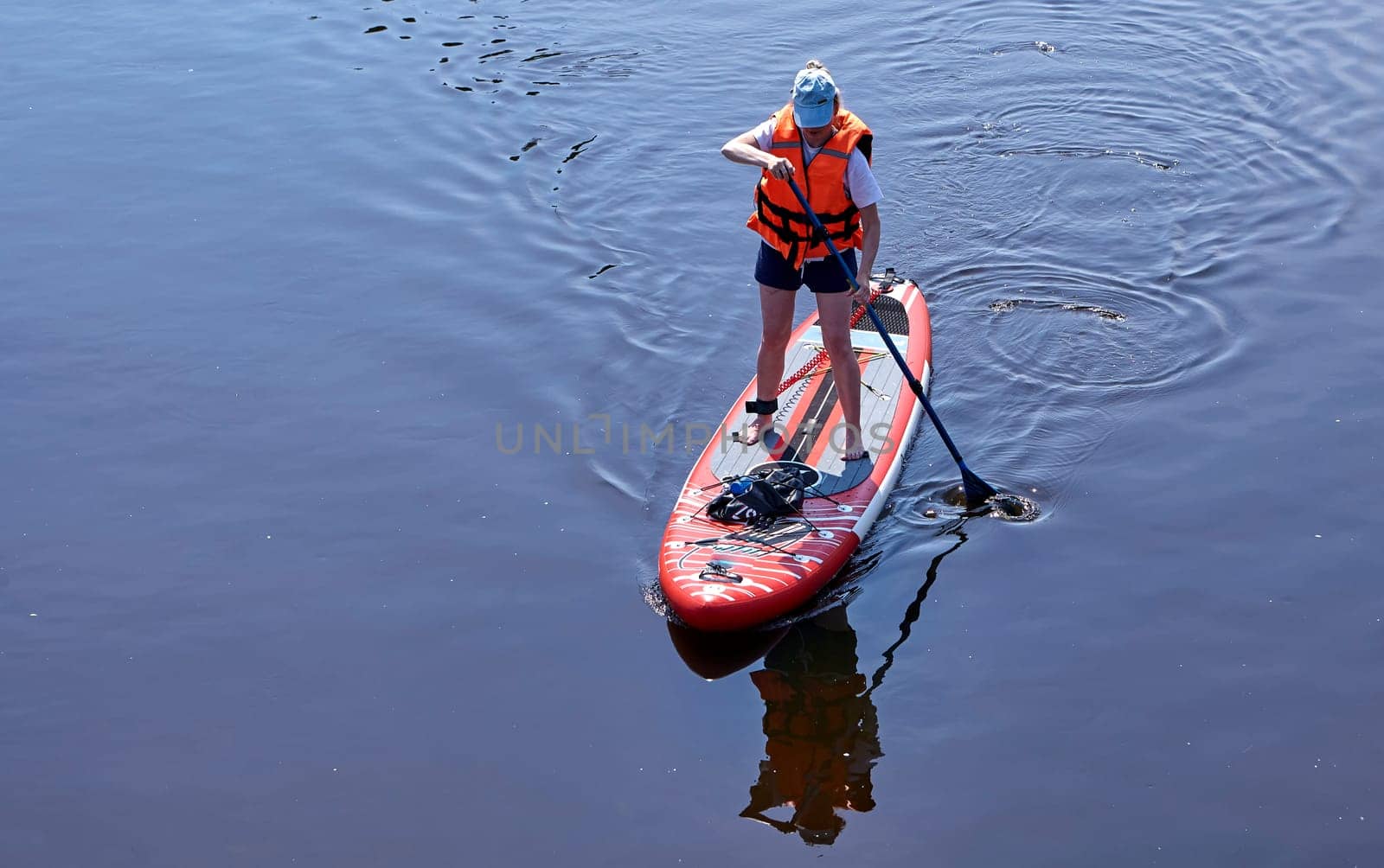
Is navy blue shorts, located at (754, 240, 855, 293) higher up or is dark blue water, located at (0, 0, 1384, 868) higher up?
navy blue shorts, located at (754, 240, 855, 293)

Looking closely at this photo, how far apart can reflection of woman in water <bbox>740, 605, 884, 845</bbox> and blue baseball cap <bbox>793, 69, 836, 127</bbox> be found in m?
2.26

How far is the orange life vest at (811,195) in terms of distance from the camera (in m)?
5.65

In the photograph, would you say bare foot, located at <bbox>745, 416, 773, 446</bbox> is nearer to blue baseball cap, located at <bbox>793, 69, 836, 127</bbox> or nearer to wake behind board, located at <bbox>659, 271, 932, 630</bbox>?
wake behind board, located at <bbox>659, 271, 932, 630</bbox>

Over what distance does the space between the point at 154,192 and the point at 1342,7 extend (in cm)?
1127

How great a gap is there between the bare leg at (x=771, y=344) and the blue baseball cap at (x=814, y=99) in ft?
3.00

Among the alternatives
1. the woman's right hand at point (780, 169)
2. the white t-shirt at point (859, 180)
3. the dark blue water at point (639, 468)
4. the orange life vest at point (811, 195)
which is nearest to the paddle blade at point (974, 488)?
the dark blue water at point (639, 468)

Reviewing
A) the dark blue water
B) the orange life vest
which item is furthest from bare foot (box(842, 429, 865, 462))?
the orange life vest

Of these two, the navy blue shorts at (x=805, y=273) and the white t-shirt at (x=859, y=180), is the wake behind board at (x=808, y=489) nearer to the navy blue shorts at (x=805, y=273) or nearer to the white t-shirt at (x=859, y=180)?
the navy blue shorts at (x=805, y=273)

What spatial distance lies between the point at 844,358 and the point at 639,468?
1.39 metres

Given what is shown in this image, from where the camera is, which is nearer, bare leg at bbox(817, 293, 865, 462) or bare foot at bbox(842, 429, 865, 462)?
bare leg at bbox(817, 293, 865, 462)

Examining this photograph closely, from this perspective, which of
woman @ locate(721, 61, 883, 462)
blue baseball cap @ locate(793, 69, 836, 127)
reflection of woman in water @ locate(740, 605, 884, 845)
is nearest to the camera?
reflection of woman in water @ locate(740, 605, 884, 845)

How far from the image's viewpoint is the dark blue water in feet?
16.7

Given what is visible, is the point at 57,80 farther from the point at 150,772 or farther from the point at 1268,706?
the point at 1268,706

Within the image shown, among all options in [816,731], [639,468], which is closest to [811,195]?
[639,468]
